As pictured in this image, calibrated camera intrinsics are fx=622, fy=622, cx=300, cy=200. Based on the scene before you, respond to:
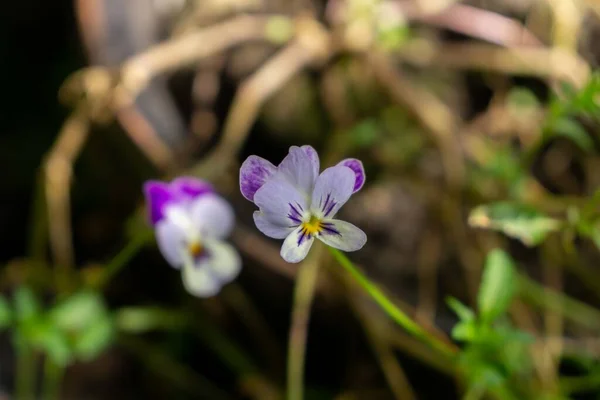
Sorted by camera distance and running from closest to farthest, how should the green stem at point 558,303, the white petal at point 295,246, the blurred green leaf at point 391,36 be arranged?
the white petal at point 295,246 → the green stem at point 558,303 → the blurred green leaf at point 391,36

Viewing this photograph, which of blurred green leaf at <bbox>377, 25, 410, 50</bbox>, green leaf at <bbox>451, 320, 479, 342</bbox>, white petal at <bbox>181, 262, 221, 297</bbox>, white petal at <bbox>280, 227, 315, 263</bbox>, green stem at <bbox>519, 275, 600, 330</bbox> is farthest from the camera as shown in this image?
blurred green leaf at <bbox>377, 25, 410, 50</bbox>

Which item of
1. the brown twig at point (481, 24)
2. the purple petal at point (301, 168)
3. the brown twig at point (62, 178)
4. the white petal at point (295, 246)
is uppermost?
the brown twig at point (481, 24)

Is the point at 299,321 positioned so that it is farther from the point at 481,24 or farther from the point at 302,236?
the point at 481,24

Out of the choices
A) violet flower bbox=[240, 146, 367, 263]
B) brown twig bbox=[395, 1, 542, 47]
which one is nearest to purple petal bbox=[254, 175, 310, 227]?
violet flower bbox=[240, 146, 367, 263]

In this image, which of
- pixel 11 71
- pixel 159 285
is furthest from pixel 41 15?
pixel 159 285

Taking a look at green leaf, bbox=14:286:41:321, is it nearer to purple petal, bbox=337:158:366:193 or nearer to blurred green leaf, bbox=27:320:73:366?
blurred green leaf, bbox=27:320:73:366

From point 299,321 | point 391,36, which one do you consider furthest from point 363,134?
point 299,321

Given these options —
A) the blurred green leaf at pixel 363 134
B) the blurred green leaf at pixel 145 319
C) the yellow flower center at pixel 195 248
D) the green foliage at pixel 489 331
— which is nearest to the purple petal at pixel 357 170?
the green foliage at pixel 489 331

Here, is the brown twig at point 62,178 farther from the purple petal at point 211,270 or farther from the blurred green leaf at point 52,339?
the purple petal at point 211,270
